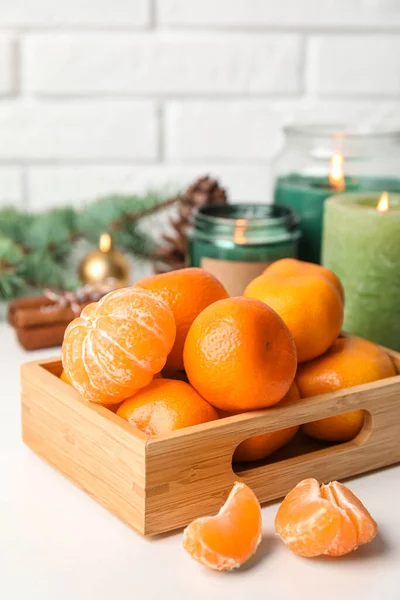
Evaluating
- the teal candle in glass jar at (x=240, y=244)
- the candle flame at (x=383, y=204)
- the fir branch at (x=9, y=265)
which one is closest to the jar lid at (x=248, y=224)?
the teal candle in glass jar at (x=240, y=244)

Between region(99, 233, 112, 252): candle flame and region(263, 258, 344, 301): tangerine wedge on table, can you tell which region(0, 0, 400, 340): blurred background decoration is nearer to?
region(99, 233, 112, 252): candle flame

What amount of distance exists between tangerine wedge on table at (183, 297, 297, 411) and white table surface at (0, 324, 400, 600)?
10 centimetres

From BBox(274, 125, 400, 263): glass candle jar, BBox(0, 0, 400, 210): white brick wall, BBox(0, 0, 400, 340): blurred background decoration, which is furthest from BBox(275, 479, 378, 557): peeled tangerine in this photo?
BBox(0, 0, 400, 210): white brick wall

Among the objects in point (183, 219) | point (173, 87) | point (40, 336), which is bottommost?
point (40, 336)

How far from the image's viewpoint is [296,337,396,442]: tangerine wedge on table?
71cm

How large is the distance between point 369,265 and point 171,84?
704 millimetres

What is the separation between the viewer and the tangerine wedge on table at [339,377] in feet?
2.34

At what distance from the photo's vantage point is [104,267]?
1187 millimetres

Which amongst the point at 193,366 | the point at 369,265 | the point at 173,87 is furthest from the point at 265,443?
the point at 173,87

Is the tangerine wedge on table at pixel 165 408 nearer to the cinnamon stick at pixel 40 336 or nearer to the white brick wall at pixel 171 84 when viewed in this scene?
the cinnamon stick at pixel 40 336

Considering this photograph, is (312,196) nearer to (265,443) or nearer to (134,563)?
(265,443)

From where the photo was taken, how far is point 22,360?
3.43 ft

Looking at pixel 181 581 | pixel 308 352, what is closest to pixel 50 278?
pixel 308 352

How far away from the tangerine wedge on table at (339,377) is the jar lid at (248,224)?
0.29 metres
